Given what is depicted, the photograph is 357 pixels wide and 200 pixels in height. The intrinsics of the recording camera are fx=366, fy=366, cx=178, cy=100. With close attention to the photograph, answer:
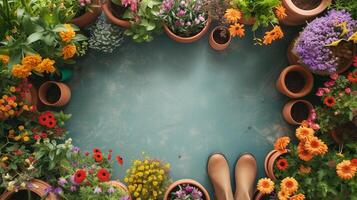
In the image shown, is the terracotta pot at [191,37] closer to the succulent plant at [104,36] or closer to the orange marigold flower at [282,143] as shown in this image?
the succulent plant at [104,36]

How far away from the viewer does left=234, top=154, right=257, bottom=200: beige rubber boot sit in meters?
2.57

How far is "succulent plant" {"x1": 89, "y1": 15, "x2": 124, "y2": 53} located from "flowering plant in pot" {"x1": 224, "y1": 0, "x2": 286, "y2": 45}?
813mm

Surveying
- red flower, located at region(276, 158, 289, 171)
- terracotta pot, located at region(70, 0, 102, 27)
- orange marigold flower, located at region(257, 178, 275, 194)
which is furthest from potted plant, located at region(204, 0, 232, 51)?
orange marigold flower, located at region(257, 178, 275, 194)

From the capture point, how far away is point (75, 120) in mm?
2727

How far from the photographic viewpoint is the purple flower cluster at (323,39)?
2316 millimetres

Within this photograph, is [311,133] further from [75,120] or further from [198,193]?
[75,120]

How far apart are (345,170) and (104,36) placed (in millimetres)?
1790

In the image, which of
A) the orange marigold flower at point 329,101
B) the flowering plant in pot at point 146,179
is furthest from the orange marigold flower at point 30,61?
the orange marigold flower at point 329,101

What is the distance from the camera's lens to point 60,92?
103 inches

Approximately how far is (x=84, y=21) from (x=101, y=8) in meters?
0.16

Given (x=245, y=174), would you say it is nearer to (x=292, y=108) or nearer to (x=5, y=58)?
(x=292, y=108)

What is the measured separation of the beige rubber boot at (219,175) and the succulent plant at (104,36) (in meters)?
1.09

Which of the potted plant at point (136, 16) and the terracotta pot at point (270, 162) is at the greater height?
the potted plant at point (136, 16)

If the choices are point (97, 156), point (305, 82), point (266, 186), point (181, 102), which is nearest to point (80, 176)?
point (97, 156)
